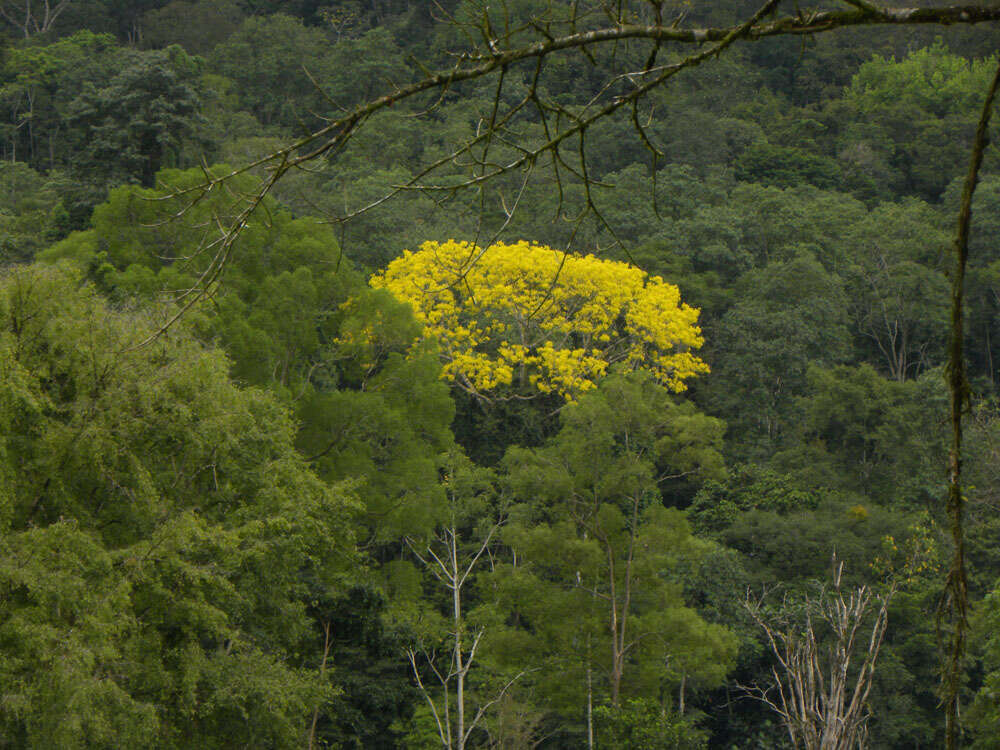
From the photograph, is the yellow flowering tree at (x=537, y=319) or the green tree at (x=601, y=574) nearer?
the green tree at (x=601, y=574)

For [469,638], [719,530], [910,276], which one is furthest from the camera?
[910,276]

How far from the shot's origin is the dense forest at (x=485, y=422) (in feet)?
30.3

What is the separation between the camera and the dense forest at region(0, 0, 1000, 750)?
925 centimetres

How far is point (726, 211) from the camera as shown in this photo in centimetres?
2881

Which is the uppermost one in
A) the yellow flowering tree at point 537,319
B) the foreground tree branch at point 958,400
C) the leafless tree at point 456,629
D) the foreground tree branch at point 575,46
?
the foreground tree branch at point 575,46

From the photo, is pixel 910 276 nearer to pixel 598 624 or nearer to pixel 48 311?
pixel 598 624

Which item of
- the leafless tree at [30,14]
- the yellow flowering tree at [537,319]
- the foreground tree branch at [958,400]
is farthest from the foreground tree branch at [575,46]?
the leafless tree at [30,14]

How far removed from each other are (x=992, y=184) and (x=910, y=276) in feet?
12.8

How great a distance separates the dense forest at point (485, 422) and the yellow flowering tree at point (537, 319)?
9cm

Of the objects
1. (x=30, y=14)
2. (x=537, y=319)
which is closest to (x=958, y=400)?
(x=537, y=319)

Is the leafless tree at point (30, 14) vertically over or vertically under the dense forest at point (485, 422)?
over

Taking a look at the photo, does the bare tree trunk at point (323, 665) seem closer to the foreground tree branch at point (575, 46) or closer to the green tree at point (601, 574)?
the green tree at point (601, 574)

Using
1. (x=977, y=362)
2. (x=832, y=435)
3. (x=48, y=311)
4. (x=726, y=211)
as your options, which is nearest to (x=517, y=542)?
(x=48, y=311)

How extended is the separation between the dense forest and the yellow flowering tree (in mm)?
91
